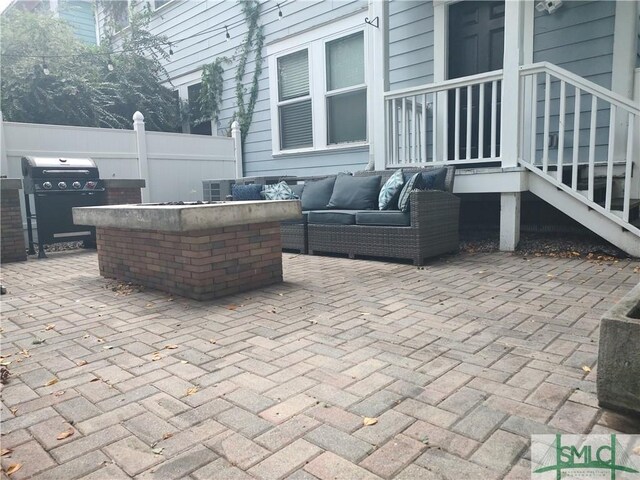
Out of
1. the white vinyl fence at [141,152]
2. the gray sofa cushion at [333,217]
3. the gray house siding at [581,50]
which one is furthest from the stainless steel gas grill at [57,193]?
the gray house siding at [581,50]

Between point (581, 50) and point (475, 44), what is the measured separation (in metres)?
1.28

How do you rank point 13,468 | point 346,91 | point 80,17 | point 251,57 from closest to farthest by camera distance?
point 13,468
point 346,91
point 251,57
point 80,17

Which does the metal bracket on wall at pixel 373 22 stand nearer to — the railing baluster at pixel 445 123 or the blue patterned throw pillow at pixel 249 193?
the railing baluster at pixel 445 123

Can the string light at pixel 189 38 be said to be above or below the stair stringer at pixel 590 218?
above

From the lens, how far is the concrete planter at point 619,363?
1.43 metres

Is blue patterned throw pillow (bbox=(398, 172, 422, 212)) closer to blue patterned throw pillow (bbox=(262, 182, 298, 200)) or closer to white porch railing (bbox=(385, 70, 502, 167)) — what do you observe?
white porch railing (bbox=(385, 70, 502, 167))

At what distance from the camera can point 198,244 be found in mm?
3186

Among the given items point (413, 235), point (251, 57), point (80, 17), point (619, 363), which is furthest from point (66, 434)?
point (80, 17)

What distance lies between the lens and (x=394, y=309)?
2.90 m

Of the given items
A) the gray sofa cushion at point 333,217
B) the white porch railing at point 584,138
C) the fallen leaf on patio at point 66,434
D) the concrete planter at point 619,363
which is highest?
the white porch railing at point 584,138

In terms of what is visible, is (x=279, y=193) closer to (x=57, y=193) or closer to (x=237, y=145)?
(x=57, y=193)

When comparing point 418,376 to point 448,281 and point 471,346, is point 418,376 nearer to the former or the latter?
point 471,346

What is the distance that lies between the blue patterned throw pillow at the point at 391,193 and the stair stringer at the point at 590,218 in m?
1.32

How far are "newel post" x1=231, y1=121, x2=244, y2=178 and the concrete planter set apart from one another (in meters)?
7.51
